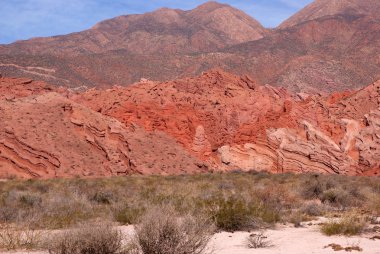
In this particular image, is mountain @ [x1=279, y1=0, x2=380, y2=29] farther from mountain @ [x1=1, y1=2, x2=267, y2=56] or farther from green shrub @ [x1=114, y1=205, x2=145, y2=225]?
green shrub @ [x1=114, y1=205, x2=145, y2=225]

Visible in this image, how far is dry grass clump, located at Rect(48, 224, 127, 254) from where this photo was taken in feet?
24.4

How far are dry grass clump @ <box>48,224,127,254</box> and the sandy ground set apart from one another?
178 cm

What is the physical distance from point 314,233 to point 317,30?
139 m

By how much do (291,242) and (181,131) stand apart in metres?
30.3

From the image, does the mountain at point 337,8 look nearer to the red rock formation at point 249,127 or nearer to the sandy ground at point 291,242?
the red rock formation at point 249,127

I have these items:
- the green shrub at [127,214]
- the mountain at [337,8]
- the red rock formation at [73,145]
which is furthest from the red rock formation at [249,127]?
the mountain at [337,8]

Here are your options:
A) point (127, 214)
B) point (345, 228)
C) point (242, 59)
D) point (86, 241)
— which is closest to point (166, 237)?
point (86, 241)

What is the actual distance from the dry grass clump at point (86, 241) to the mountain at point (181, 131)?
24.2 m

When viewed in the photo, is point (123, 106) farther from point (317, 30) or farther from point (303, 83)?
point (317, 30)

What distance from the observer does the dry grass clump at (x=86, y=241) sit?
7.44 metres

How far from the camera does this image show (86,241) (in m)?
7.41

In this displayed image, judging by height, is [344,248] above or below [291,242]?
above

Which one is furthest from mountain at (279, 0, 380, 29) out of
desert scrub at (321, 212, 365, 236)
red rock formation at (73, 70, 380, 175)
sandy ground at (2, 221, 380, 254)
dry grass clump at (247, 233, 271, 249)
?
dry grass clump at (247, 233, 271, 249)

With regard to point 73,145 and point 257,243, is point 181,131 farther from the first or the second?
point 257,243
